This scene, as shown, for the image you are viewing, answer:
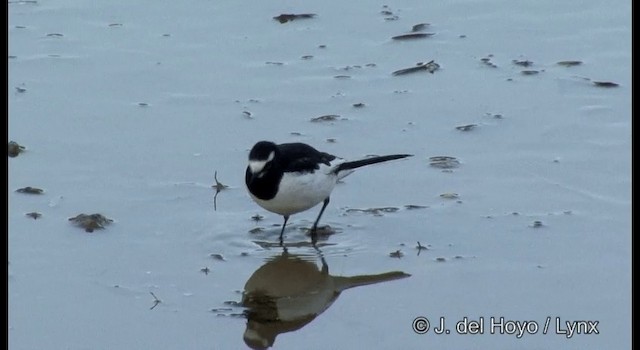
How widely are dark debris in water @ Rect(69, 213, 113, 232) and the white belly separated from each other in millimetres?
864

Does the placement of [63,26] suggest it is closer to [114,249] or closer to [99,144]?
[99,144]

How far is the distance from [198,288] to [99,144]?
2.09 meters

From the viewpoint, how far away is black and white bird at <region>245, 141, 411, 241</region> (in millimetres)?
7887

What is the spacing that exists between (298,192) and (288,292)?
836 mm

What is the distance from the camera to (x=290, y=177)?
803 centimetres

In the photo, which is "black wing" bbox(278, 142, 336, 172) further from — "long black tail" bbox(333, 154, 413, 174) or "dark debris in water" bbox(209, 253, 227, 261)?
"dark debris in water" bbox(209, 253, 227, 261)

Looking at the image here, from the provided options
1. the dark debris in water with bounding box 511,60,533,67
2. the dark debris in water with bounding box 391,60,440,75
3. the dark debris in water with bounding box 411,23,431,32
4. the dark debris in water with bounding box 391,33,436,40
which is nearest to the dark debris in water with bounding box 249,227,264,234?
the dark debris in water with bounding box 391,60,440,75

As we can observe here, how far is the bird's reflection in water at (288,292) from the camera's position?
683 cm

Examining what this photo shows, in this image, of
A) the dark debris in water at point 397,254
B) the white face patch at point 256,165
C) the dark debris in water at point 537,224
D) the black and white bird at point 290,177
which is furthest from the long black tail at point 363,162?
the dark debris in water at point 537,224

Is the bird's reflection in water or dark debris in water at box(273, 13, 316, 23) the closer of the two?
the bird's reflection in water

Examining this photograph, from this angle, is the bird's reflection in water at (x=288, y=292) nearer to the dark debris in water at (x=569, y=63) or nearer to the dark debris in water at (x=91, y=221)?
the dark debris in water at (x=91, y=221)

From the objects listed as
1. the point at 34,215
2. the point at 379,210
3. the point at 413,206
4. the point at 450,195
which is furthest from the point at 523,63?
the point at 34,215

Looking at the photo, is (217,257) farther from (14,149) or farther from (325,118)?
(325,118)
